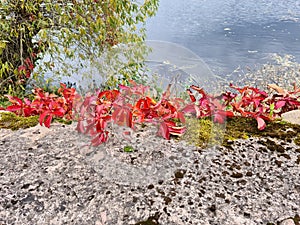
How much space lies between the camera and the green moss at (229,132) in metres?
1.03

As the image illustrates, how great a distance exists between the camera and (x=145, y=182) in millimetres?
852

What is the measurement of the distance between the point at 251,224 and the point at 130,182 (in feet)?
1.08

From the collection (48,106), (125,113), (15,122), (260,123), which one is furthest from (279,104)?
(15,122)

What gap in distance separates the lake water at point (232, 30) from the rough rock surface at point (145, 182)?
4814 millimetres

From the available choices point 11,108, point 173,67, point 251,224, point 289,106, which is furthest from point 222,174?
point 11,108

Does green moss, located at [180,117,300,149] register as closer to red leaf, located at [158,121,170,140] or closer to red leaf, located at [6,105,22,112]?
red leaf, located at [158,121,170,140]

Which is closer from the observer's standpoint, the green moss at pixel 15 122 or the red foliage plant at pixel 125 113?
the red foliage plant at pixel 125 113

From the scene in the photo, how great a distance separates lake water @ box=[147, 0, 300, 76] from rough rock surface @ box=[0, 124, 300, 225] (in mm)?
4814

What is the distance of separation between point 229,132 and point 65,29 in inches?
79.3

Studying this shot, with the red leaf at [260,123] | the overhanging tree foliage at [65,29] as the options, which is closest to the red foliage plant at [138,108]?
the red leaf at [260,123]

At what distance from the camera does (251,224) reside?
2.41ft

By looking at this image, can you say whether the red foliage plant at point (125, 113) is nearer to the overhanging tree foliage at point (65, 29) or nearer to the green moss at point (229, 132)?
the green moss at point (229, 132)

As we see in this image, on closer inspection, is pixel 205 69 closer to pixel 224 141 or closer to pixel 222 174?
pixel 224 141

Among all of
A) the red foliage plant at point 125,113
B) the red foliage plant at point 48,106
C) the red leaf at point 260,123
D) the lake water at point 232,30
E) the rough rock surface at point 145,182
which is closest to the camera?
the rough rock surface at point 145,182
